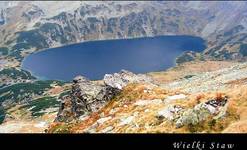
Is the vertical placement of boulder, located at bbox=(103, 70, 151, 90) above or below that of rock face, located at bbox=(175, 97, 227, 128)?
below

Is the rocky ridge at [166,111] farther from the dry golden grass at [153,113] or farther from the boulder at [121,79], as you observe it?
the boulder at [121,79]

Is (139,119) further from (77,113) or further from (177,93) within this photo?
(77,113)

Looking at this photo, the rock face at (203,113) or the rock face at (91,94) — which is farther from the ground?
the rock face at (203,113)

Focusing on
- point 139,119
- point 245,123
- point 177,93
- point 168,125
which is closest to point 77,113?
point 177,93

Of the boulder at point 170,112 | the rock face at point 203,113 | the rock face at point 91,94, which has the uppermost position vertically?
the rock face at point 203,113

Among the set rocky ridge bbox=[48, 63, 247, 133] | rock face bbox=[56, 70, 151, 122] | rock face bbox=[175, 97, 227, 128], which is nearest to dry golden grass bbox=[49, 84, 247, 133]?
rocky ridge bbox=[48, 63, 247, 133]

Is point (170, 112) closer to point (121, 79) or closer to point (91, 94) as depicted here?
point (121, 79)

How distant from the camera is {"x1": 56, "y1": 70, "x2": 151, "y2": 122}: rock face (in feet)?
246

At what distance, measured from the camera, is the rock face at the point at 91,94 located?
75000 mm

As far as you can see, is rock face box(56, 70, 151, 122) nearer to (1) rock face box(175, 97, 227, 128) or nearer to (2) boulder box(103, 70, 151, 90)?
(2) boulder box(103, 70, 151, 90)

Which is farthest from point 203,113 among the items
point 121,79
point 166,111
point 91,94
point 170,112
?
point 91,94

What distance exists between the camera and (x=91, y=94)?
258 ft

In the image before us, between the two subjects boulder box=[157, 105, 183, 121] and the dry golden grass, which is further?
boulder box=[157, 105, 183, 121]

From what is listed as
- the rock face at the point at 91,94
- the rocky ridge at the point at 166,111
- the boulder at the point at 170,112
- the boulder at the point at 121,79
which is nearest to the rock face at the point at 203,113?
the rocky ridge at the point at 166,111
